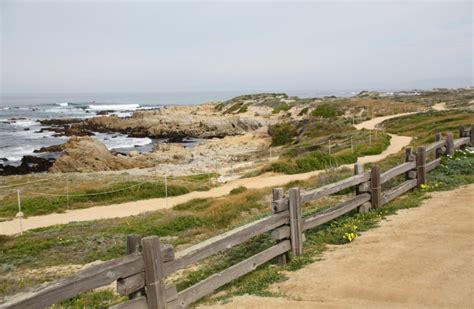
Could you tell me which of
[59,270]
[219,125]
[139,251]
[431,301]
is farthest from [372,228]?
[219,125]

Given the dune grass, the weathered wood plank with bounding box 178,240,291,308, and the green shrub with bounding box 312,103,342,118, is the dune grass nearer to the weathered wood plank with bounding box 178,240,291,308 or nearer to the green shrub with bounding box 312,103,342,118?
the weathered wood plank with bounding box 178,240,291,308

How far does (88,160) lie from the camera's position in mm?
35438

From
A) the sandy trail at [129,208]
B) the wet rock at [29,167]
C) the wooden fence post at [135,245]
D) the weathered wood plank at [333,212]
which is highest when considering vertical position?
the wooden fence post at [135,245]

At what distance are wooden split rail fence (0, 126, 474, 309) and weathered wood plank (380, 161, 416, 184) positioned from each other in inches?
2.9

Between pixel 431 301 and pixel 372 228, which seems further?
pixel 372 228

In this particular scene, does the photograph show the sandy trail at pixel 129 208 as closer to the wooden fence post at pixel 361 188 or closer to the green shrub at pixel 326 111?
the wooden fence post at pixel 361 188

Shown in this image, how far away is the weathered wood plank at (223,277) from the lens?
18.7ft

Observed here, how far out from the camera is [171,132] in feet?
223

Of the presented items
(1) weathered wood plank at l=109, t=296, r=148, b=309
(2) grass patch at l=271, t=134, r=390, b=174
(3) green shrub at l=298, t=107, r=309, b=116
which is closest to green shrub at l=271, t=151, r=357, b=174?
(2) grass patch at l=271, t=134, r=390, b=174

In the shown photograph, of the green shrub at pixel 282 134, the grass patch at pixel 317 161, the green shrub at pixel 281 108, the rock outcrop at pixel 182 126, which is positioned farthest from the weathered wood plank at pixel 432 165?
the green shrub at pixel 281 108

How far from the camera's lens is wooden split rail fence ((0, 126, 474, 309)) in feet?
14.3

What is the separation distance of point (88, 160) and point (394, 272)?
31941 mm

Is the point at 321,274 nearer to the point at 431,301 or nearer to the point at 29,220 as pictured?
the point at 431,301

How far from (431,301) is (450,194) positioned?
6.30 meters
